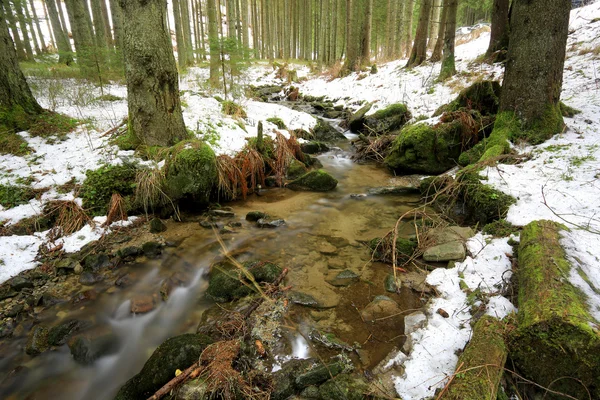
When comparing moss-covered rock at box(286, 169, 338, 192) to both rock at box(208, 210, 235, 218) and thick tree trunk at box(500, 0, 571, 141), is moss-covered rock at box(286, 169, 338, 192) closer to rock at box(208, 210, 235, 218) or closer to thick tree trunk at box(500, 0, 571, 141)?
rock at box(208, 210, 235, 218)

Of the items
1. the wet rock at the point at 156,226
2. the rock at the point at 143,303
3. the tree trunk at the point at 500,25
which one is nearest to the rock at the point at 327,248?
the rock at the point at 143,303

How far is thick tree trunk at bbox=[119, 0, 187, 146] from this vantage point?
4.91m

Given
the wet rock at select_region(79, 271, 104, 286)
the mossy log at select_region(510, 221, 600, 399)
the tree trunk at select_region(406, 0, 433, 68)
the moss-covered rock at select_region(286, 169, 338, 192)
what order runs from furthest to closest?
the tree trunk at select_region(406, 0, 433, 68) → the moss-covered rock at select_region(286, 169, 338, 192) → the wet rock at select_region(79, 271, 104, 286) → the mossy log at select_region(510, 221, 600, 399)

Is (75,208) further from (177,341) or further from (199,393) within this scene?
(199,393)

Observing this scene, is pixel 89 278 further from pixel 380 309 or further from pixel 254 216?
pixel 380 309

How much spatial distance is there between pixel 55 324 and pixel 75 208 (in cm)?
196

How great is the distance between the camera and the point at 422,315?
2859 mm

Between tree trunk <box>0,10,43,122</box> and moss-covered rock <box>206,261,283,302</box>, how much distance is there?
5.29 m

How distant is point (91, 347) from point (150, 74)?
429cm

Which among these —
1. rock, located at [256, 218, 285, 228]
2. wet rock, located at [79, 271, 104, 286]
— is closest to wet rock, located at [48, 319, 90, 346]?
wet rock, located at [79, 271, 104, 286]

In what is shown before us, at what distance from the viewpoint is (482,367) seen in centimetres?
185

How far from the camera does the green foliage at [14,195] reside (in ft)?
14.4

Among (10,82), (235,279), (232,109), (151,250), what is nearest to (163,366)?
(235,279)

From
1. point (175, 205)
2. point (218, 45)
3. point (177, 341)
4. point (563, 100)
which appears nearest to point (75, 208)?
point (175, 205)
